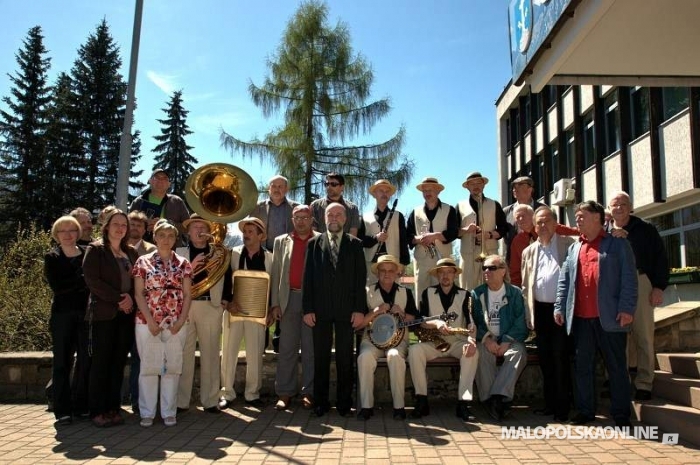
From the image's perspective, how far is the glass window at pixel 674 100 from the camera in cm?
1278

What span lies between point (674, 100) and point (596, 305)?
10.5m

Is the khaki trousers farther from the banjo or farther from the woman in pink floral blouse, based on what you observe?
the banjo

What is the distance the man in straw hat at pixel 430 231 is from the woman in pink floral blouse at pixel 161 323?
9.35 feet

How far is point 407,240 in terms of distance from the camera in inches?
276

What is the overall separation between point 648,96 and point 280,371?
41.2ft

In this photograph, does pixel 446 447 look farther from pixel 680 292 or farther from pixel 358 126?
pixel 358 126

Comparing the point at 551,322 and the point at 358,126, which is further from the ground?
the point at 358,126

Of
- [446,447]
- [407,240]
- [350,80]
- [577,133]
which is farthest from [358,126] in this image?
[446,447]

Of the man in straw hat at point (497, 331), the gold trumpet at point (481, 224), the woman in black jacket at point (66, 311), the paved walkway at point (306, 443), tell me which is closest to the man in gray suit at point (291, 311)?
the paved walkway at point (306, 443)

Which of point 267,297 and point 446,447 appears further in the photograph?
point 267,297

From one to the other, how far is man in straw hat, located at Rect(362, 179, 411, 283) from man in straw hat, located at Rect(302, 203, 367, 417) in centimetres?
102

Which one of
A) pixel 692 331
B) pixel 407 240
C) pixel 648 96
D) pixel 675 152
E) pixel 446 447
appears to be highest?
pixel 648 96

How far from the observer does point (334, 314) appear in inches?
228

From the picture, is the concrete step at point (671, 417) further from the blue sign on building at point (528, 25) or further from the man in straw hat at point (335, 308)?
the blue sign on building at point (528, 25)
